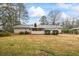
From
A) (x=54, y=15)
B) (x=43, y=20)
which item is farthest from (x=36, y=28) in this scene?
(x=54, y=15)

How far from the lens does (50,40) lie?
2.09 m

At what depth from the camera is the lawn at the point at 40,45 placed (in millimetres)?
2061

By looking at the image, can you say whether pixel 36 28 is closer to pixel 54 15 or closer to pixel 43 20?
pixel 43 20

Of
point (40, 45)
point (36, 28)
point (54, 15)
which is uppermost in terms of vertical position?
point (54, 15)

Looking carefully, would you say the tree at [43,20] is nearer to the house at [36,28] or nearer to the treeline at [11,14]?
the house at [36,28]

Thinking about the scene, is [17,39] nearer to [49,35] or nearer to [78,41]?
[49,35]

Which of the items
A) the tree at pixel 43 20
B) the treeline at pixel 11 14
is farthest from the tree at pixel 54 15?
the treeline at pixel 11 14

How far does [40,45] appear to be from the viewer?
81.8 inches

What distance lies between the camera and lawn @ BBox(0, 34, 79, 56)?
6.76ft

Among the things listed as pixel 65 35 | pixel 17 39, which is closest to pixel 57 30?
pixel 65 35

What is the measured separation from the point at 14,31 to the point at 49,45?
0.35m

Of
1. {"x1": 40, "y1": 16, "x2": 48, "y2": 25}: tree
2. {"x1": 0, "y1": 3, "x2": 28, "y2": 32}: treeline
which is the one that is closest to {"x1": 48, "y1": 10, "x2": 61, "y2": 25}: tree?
{"x1": 40, "y1": 16, "x2": 48, "y2": 25}: tree

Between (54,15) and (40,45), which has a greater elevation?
(54,15)

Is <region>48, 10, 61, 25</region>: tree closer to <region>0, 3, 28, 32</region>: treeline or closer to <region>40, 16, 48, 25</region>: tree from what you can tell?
<region>40, 16, 48, 25</region>: tree
